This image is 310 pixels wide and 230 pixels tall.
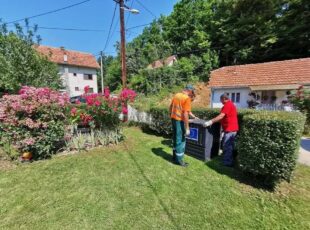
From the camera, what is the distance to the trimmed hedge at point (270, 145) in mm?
2924

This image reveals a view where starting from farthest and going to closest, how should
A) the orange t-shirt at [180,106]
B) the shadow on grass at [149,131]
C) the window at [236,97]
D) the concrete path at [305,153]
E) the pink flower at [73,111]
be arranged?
the window at [236,97] < the shadow on grass at [149,131] < the pink flower at [73,111] < the concrete path at [305,153] < the orange t-shirt at [180,106]

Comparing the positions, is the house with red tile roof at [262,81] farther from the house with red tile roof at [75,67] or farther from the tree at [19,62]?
the house with red tile roof at [75,67]

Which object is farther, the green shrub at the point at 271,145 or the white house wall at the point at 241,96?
the white house wall at the point at 241,96

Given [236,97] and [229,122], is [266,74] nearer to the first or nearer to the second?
[236,97]

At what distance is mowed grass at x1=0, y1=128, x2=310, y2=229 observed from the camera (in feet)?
8.19

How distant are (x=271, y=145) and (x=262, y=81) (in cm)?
1150

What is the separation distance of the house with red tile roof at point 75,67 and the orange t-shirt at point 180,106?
26233mm

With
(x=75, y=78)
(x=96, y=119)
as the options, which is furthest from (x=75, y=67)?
(x=96, y=119)

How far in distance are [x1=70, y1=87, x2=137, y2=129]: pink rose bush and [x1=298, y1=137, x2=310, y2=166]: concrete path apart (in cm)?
536

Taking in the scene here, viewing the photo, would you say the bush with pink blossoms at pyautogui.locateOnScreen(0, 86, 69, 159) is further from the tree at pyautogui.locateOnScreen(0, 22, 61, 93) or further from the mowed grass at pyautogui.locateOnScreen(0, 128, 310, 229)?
the tree at pyautogui.locateOnScreen(0, 22, 61, 93)

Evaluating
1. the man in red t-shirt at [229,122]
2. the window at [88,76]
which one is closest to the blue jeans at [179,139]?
the man in red t-shirt at [229,122]

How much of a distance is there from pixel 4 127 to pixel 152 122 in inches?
206

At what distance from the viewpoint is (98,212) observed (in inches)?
106

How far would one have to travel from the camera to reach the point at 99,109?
569 centimetres
